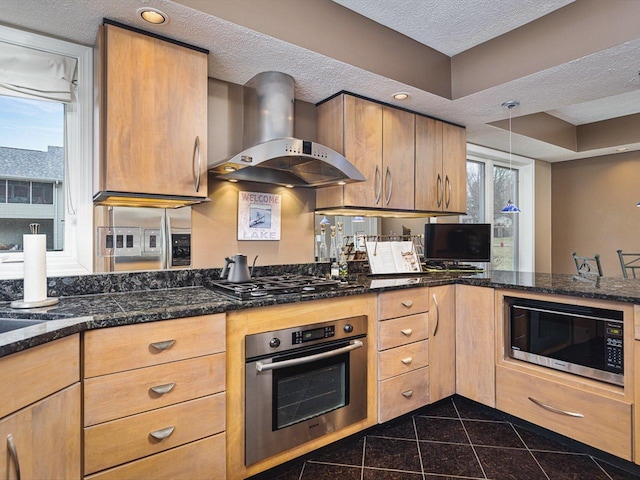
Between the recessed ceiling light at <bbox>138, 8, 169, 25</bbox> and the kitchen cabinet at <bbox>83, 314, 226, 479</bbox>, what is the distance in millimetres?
1357

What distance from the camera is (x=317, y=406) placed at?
1937 millimetres

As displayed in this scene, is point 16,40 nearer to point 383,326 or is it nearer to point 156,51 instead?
point 156,51

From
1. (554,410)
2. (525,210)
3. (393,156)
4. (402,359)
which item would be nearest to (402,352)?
(402,359)

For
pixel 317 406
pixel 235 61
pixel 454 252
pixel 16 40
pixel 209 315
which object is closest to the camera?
pixel 209 315

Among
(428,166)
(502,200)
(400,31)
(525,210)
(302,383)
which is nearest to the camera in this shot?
(302,383)

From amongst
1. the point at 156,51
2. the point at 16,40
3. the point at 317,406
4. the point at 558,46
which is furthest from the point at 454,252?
the point at 16,40

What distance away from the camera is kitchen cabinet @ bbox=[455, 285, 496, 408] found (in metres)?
2.38

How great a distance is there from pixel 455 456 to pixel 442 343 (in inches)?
28.2

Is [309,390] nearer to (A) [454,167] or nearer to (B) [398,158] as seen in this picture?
(B) [398,158]

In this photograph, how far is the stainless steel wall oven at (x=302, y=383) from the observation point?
67.7 inches

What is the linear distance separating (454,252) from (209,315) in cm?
236

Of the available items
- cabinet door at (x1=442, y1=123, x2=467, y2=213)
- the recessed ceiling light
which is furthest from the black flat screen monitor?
the recessed ceiling light

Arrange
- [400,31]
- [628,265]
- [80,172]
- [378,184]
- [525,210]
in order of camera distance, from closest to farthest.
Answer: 1. [80,172]
2. [400,31]
3. [378,184]
4. [628,265]
5. [525,210]

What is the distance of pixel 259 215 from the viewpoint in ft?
8.05
